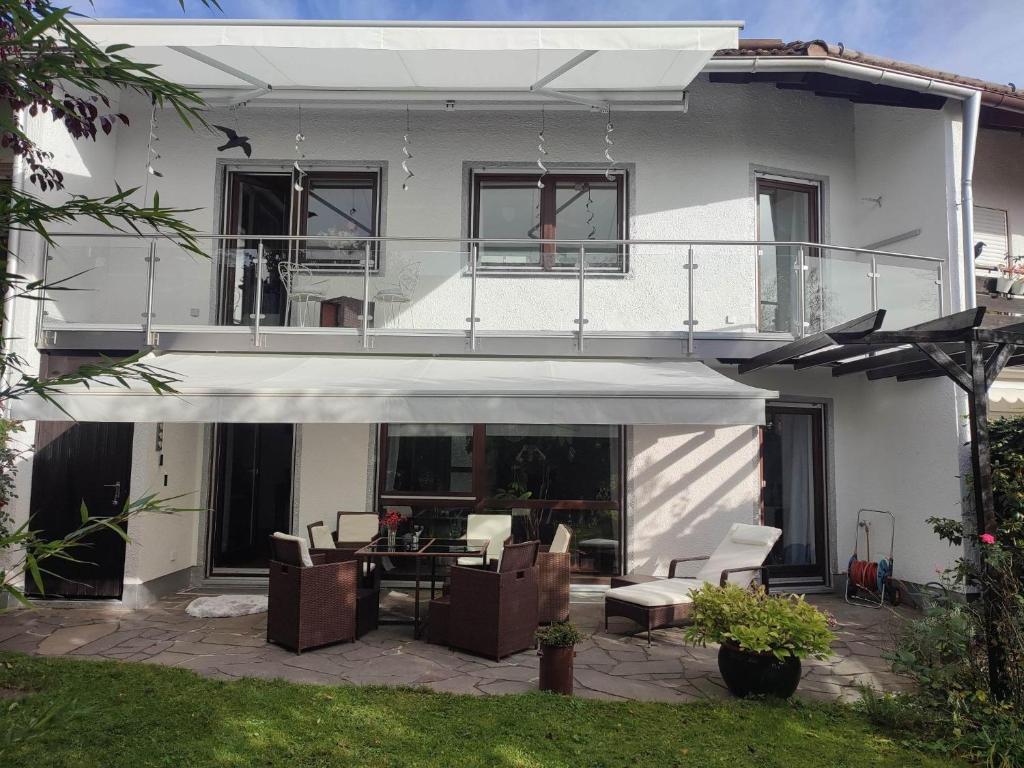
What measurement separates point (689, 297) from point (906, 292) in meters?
3.25

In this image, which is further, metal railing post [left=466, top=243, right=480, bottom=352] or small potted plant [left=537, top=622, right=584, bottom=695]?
metal railing post [left=466, top=243, right=480, bottom=352]

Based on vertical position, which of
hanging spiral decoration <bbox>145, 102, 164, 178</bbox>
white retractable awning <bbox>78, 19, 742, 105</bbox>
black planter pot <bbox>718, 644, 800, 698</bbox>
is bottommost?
black planter pot <bbox>718, 644, 800, 698</bbox>

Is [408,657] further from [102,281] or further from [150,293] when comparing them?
[102,281]

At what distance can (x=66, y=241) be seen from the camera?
1117 centimetres

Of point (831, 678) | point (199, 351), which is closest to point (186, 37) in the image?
point (199, 351)

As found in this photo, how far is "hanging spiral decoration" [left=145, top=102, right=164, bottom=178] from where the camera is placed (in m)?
12.2

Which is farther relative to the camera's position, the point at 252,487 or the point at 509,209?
the point at 252,487

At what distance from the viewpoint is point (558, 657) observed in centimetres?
712

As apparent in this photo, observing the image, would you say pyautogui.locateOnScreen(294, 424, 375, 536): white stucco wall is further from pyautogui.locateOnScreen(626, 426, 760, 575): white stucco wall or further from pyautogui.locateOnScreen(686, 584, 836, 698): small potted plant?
pyautogui.locateOnScreen(686, 584, 836, 698): small potted plant

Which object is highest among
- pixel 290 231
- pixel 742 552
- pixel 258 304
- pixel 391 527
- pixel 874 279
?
pixel 290 231

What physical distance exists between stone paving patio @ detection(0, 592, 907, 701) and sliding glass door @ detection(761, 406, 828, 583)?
102 inches

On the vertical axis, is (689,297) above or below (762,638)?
above

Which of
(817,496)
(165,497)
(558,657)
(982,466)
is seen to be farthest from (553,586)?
(165,497)

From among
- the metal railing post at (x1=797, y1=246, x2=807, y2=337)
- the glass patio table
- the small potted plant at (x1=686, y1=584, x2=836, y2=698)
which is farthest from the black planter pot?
the metal railing post at (x1=797, y1=246, x2=807, y2=337)
